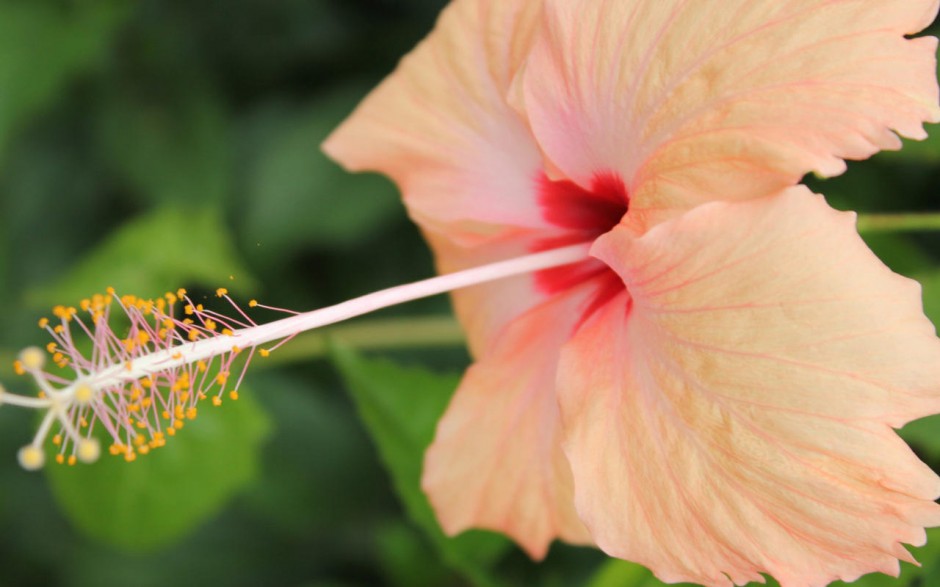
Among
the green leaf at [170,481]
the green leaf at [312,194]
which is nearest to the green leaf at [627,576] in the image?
the green leaf at [170,481]

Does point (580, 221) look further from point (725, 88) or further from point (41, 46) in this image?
point (41, 46)

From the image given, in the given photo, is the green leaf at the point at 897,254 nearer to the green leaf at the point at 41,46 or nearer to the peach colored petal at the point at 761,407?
the peach colored petal at the point at 761,407

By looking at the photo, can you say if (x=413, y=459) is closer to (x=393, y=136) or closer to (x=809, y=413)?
(x=393, y=136)

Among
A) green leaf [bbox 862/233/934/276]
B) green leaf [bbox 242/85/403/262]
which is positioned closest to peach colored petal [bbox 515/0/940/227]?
green leaf [bbox 862/233/934/276]

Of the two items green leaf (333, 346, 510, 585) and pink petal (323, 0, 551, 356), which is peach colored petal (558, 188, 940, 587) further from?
green leaf (333, 346, 510, 585)

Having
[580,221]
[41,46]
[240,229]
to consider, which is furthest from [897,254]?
[41,46]

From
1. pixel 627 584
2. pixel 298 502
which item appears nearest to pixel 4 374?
pixel 298 502
